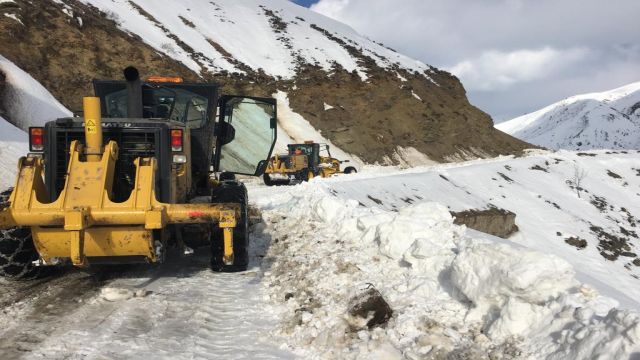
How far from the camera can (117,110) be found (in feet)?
23.1

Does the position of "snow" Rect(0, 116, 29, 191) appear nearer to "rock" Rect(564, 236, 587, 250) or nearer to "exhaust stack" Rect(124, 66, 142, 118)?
"exhaust stack" Rect(124, 66, 142, 118)

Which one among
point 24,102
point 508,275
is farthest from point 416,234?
point 24,102

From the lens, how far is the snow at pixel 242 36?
147ft

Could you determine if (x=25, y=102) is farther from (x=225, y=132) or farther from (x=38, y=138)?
(x=38, y=138)

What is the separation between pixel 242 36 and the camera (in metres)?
57.2

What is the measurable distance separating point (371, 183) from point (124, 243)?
44.8ft

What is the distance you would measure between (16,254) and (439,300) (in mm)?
4589

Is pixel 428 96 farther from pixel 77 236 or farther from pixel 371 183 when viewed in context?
pixel 77 236

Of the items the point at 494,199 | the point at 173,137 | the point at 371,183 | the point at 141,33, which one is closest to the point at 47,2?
the point at 141,33

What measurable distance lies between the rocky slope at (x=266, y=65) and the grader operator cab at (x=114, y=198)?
25.4 meters

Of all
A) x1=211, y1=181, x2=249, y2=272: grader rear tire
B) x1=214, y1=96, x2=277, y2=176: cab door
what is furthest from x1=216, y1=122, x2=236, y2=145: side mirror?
x1=211, y1=181, x2=249, y2=272: grader rear tire

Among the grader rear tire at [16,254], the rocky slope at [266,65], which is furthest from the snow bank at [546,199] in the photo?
the rocky slope at [266,65]

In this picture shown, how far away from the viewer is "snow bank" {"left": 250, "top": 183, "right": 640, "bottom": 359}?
387 cm

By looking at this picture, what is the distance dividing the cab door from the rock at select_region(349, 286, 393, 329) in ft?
11.1
